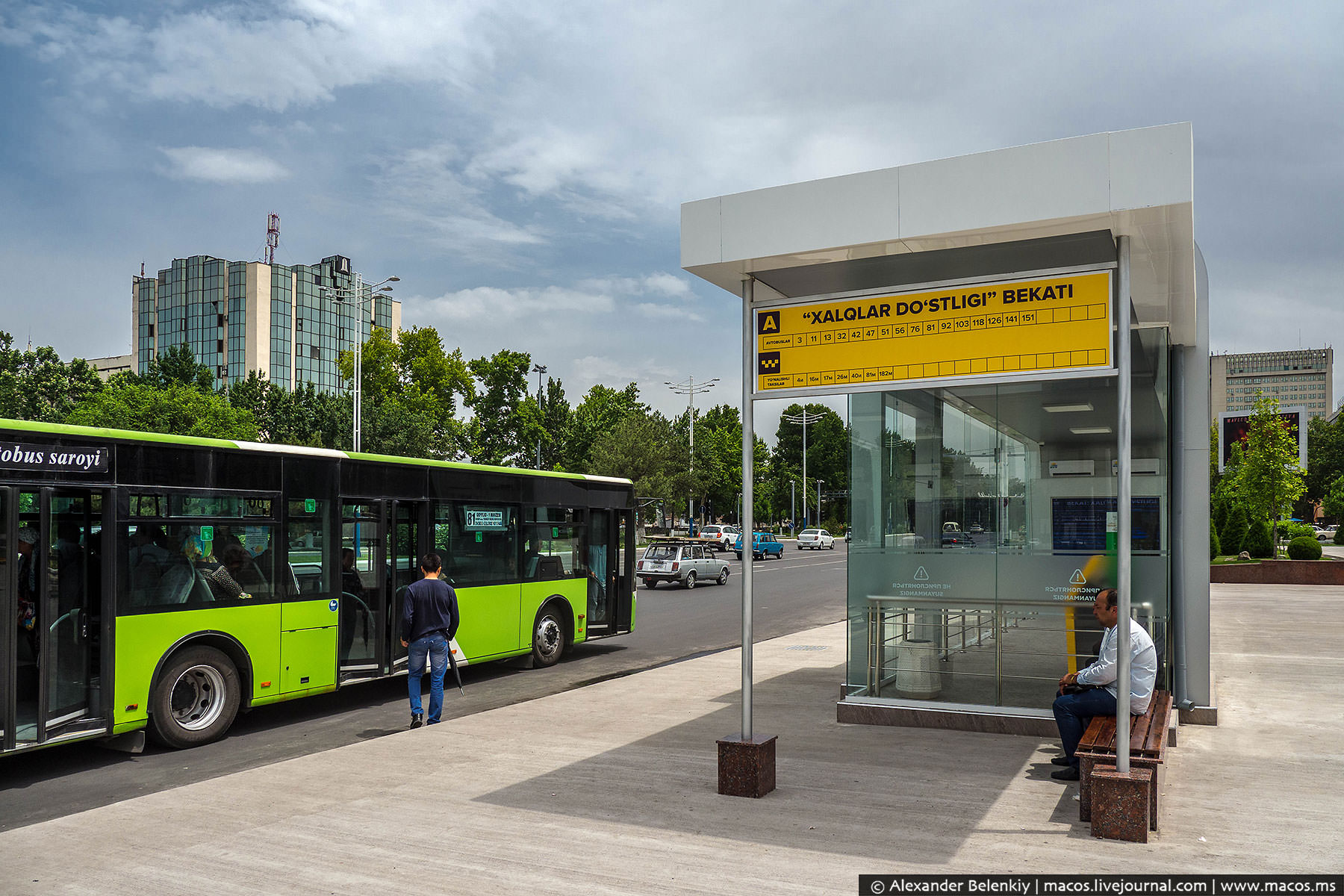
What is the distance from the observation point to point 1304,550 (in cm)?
3378

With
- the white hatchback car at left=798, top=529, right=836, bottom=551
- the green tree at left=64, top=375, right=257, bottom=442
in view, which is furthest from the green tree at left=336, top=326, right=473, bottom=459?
the white hatchback car at left=798, top=529, right=836, bottom=551

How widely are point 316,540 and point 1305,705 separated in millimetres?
10220

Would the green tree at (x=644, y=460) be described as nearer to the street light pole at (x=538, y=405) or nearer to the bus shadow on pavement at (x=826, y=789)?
the street light pole at (x=538, y=405)

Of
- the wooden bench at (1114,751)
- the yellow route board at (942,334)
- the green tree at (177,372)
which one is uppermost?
the green tree at (177,372)

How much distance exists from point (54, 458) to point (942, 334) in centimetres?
665

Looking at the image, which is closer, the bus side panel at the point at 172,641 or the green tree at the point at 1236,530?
the bus side panel at the point at 172,641

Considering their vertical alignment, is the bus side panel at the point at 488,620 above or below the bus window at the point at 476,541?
below

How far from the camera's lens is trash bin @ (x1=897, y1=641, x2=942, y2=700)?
31.4ft

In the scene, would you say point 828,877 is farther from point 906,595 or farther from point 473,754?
point 906,595

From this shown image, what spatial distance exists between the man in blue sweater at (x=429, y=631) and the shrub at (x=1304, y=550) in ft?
111

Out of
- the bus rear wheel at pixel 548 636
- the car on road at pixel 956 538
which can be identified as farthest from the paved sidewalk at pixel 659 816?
the bus rear wheel at pixel 548 636

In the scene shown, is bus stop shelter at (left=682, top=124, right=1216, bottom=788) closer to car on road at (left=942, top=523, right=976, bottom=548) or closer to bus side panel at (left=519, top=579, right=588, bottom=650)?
car on road at (left=942, top=523, right=976, bottom=548)

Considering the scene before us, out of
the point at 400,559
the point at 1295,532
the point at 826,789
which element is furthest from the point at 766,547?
the point at 826,789

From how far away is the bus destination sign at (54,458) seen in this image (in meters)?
7.36
